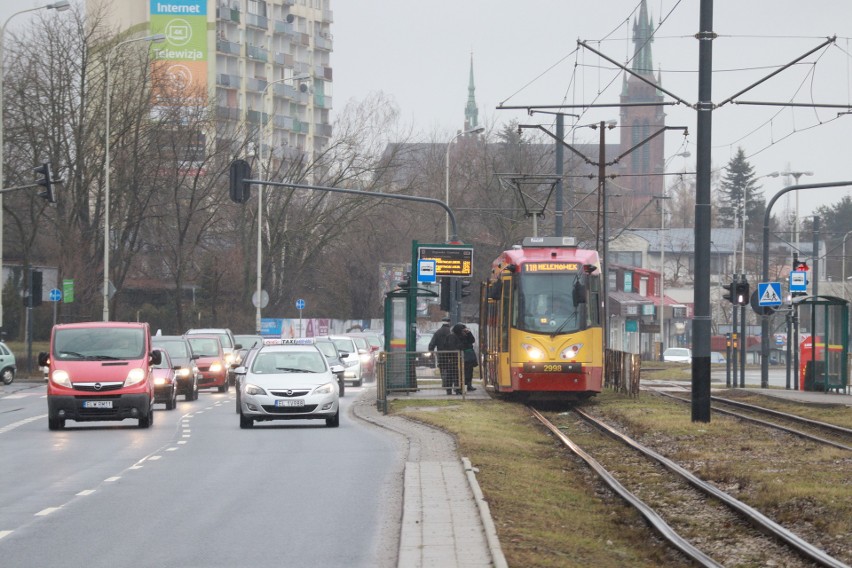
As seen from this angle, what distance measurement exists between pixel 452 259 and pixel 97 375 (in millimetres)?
13843

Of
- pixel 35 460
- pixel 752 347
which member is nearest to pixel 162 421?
pixel 35 460

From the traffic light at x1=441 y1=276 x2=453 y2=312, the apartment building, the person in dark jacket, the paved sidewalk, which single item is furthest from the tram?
the apartment building

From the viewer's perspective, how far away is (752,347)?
116 meters

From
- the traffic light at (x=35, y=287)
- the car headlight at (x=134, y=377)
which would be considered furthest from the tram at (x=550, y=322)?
the traffic light at (x=35, y=287)

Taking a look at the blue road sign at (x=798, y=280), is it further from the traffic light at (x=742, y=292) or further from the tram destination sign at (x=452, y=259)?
the tram destination sign at (x=452, y=259)

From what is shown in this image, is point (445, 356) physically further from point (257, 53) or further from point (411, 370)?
point (257, 53)

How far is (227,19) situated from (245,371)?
327 feet

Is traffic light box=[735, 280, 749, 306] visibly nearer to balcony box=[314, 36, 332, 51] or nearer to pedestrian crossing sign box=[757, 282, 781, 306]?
pedestrian crossing sign box=[757, 282, 781, 306]

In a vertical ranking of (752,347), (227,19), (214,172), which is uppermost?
(227,19)

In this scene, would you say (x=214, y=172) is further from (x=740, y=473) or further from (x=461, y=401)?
(x=740, y=473)

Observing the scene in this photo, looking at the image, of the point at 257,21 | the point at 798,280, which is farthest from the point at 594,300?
the point at 257,21

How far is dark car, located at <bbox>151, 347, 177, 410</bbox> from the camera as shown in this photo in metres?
35.8

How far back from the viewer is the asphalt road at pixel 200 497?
1161cm

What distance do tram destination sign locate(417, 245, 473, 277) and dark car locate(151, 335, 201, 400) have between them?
23.1 ft
